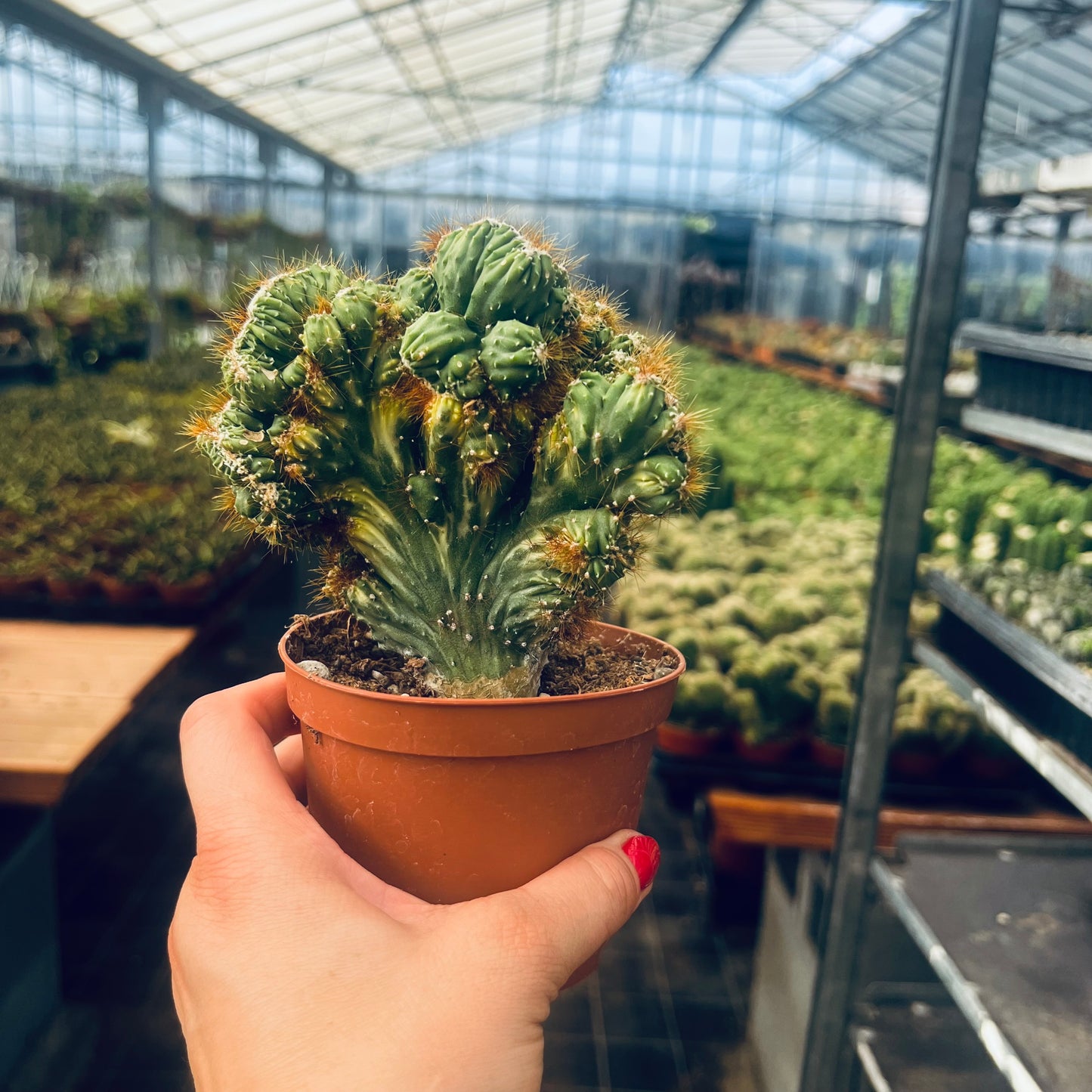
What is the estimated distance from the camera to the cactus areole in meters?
0.71

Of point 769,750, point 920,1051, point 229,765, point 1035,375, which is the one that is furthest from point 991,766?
point 229,765

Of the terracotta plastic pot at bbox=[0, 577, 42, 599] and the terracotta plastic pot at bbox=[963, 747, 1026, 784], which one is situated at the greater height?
the terracotta plastic pot at bbox=[0, 577, 42, 599]

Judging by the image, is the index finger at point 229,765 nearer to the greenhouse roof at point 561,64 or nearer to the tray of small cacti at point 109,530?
the tray of small cacti at point 109,530

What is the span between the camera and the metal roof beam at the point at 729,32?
1359 centimetres

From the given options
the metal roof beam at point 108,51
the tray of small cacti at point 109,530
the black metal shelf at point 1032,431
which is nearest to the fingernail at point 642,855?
the black metal shelf at point 1032,431

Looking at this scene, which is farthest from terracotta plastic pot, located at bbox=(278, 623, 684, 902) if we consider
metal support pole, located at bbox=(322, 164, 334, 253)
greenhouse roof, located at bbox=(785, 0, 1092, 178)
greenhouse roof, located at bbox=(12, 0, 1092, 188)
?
metal support pole, located at bbox=(322, 164, 334, 253)

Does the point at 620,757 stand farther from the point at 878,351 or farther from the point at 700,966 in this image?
the point at 878,351

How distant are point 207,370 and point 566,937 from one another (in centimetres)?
629

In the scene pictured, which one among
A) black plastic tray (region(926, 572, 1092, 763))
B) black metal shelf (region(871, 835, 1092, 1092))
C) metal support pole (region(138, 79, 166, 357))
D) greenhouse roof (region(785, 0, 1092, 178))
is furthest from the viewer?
greenhouse roof (region(785, 0, 1092, 178))

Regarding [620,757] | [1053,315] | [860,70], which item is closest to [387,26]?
[860,70]

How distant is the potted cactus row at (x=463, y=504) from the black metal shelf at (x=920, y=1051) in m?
1.11

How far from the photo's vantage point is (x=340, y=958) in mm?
644

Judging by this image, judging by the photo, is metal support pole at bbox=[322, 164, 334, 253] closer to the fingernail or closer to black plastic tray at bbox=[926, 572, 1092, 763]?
black plastic tray at bbox=[926, 572, 1092, 763]

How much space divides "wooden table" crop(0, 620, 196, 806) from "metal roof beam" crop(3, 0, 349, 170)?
459cm
